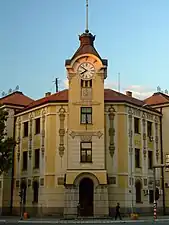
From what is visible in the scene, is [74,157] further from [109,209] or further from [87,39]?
[87,39]

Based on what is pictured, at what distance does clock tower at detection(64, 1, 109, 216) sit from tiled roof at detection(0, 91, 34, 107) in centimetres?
1178

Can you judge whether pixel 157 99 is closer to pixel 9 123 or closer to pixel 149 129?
pixel 149 129

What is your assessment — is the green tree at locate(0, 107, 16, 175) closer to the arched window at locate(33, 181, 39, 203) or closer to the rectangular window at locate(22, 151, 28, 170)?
the arched window at locate(33, 181, 39, 203)

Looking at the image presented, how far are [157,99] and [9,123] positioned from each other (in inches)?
756

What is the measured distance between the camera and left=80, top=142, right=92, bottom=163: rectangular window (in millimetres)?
45094

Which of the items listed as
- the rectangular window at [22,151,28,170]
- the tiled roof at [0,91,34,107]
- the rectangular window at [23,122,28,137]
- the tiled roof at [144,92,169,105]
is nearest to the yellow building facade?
the rectangular window at [22,151,28,170]

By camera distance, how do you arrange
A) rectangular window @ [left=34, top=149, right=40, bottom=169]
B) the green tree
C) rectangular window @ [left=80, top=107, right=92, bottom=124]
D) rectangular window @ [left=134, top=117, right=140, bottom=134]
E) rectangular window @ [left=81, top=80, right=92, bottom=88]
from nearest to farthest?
the green tree
rectangular window @ [left=80, top=107, right=92, bottom=124]
rectangular window @ [left=81, top=80, right=92, bottom=88]
rectangular window @ [left=34, top=149, right=40, bottom=169]
rectangular window @ [left=134, top=117, right=140, bottom=134]

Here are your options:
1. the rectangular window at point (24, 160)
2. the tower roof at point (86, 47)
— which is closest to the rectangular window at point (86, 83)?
the tower roof at point (86, 47)

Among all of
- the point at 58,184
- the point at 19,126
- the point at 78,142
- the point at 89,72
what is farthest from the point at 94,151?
the point at 19,126

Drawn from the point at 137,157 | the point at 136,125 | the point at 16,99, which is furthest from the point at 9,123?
the point at 137,157

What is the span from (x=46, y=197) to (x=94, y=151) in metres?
6.96

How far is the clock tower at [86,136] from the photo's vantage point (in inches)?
1704

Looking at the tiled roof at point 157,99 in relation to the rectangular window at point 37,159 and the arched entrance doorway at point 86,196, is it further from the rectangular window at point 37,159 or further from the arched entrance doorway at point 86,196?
the rectangular window at point 37,159

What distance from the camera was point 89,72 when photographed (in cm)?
4675
